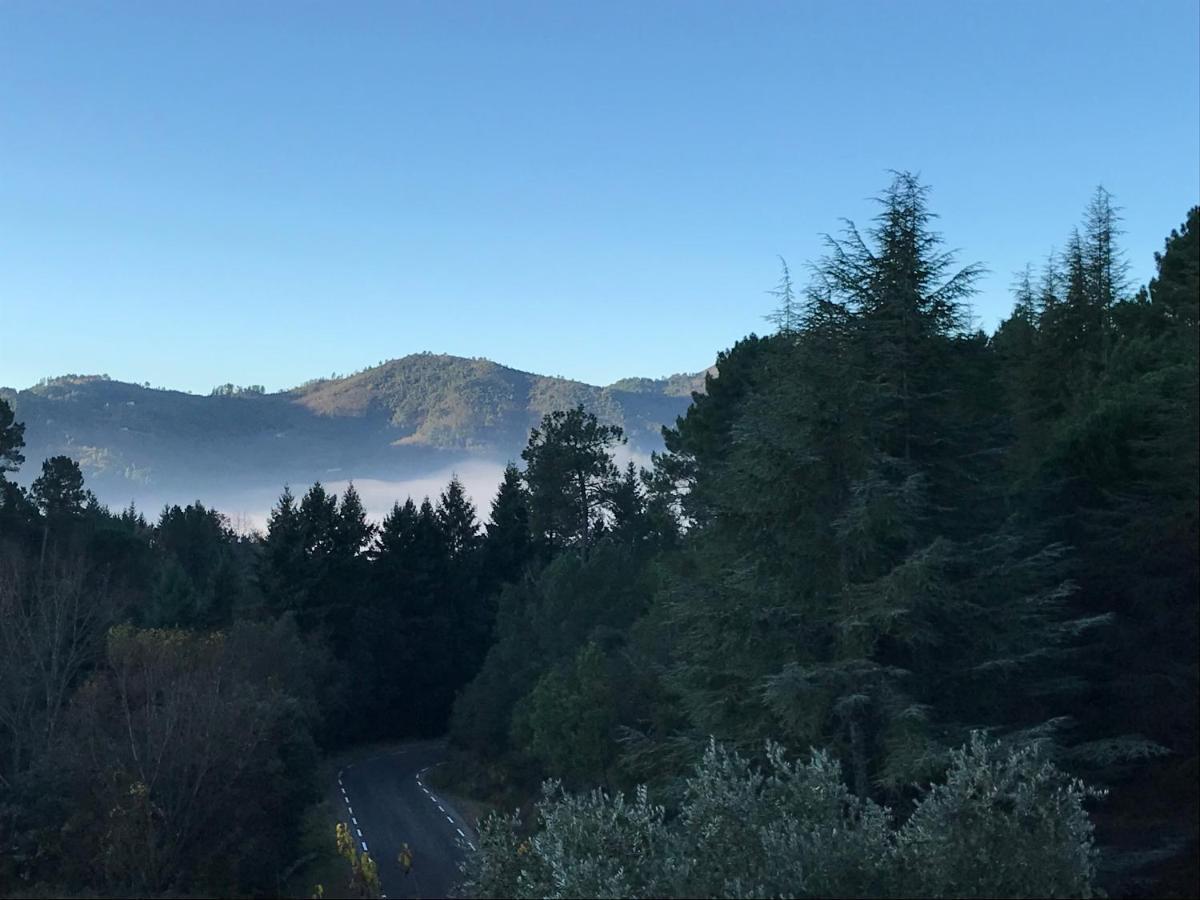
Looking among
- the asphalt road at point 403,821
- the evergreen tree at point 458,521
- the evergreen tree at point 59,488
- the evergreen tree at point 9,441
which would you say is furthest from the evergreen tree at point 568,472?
the evergreen tree at point 9,441

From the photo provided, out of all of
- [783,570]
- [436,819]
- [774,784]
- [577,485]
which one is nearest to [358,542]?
[577,485]

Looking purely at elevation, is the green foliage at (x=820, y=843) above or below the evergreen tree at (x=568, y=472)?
below

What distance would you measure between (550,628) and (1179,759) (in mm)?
23968

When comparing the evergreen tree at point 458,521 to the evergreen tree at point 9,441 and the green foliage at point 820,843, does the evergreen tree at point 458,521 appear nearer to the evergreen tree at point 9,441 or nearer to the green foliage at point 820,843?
the evergreen tree at point 9,441

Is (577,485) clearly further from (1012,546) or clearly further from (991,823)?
(991,823)

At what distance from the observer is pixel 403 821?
1255 inches

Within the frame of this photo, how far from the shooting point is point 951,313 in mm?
15555

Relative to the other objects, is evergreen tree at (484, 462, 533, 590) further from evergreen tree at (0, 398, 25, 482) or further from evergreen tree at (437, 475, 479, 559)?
evergreen tree at (0, 398, 25, 482)

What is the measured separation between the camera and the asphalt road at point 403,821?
25.0 m

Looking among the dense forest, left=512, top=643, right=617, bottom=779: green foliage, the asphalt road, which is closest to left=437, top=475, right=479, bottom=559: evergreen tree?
the asphalt road

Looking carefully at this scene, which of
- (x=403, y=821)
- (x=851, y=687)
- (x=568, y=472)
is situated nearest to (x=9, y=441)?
(x=568, y=472)

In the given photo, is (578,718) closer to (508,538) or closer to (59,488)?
(508,538)

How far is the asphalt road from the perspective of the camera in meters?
25.0

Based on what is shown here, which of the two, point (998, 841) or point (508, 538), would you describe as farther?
point (508, 538)
